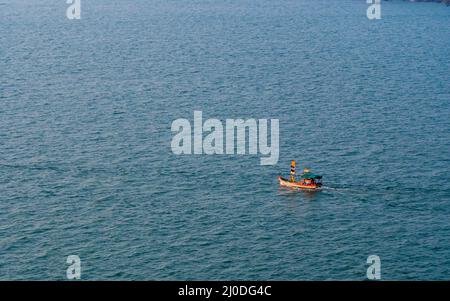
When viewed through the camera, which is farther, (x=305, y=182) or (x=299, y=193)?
(x=305, y=182)

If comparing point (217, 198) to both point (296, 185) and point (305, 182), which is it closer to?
point (296, 185)

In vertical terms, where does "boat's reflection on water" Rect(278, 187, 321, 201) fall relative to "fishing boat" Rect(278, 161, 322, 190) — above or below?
below

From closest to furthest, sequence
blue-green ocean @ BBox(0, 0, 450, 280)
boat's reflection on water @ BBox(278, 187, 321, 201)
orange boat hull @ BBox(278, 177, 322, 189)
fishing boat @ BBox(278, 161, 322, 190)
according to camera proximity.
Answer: blue-green ocean @ BBox(0, 0, 450, 280) < boat's reflection on water @ BBox(278, 187, 321, 201) < fishing boat @ BBox(278, 161, 322, 190) < orange boat hull @ BBox(278, 177, 322, 189)

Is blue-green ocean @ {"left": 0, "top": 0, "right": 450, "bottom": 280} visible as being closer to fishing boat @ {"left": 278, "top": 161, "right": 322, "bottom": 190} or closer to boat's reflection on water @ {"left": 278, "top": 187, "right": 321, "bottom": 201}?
boat's reflection on water @ {"left": 278, "top": 187, "right": 321, "bottom": 201}

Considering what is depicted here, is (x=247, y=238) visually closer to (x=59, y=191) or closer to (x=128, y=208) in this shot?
(x=128, y=208)

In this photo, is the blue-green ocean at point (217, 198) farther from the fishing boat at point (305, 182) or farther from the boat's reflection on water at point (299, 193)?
the fishing boat at point (305, 182)

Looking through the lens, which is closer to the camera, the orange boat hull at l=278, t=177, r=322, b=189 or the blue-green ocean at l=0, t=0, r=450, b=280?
the blue-green ocean at l=0, t=0, r=450, b=280

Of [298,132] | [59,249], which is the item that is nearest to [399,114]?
[298,132]

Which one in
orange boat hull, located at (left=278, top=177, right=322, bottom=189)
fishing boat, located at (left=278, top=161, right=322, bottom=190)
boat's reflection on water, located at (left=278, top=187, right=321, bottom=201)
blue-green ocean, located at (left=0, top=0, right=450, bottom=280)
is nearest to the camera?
blue-green ocean, located at (left=0, top=0, right=450, bottom=280)

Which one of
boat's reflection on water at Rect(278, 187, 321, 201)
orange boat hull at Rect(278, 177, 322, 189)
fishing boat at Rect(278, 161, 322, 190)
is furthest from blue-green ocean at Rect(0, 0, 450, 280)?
fishing boat at Rect(278, 161, 322, 190)

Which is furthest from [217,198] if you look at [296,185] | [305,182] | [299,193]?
[305,182]

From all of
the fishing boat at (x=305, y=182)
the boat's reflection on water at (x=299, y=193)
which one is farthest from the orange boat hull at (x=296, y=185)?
the boat's reflection on water at (x=299, y=193)
